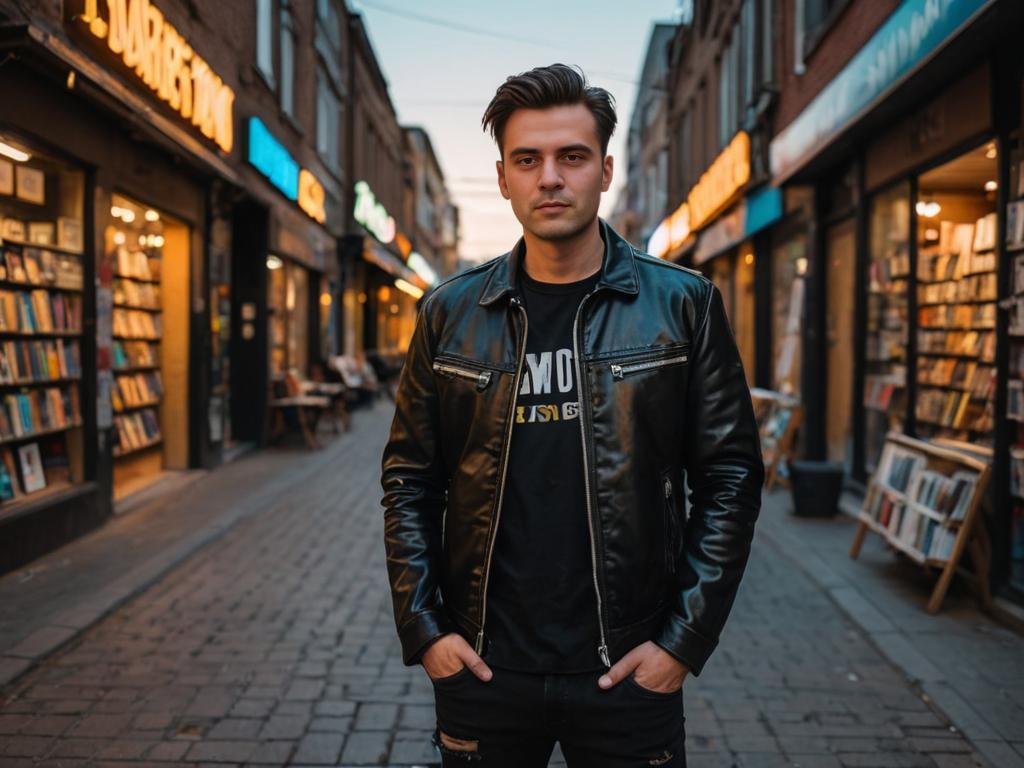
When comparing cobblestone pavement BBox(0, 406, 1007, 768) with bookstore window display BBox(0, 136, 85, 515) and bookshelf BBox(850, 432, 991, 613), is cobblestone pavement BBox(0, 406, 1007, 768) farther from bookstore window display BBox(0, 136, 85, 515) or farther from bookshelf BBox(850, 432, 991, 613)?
bookstore window display BBox(0, 136, 85, 515)

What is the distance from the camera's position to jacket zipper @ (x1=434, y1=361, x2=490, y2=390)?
6.25 feet

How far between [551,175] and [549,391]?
44 cm

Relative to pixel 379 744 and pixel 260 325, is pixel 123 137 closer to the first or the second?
pixel 260 325

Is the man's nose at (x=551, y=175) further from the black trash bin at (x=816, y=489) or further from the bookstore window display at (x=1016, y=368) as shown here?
the black trash bin at (x=816, y=489)

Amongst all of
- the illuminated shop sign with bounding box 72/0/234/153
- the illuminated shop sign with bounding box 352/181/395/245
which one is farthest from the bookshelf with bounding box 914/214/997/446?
the illuminated shop sign with bounding box 352/181/395/245

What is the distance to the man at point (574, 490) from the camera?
180 cm

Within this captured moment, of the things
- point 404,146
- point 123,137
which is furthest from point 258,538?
point 404,146

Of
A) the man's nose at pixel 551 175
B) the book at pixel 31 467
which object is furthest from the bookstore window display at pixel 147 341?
the man's nose at pixel 551 175

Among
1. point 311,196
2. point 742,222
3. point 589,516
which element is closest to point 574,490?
point 589,516

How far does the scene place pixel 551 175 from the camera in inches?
72.5

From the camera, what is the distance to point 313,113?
1630cm

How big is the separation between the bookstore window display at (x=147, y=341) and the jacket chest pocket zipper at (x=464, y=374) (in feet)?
24.1

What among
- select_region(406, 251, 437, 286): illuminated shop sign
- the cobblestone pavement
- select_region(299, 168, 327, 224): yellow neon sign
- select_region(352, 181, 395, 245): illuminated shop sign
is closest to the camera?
the cobblestone pavement

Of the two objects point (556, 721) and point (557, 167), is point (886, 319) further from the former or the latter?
point (556, 721)
